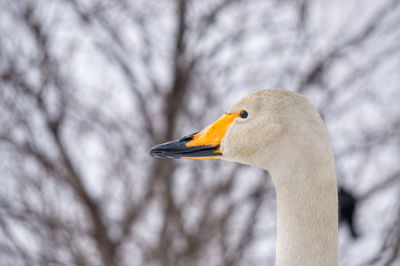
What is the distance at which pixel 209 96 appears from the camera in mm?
3953

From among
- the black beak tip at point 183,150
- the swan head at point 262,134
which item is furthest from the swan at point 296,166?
the black beak tip at point 183,150

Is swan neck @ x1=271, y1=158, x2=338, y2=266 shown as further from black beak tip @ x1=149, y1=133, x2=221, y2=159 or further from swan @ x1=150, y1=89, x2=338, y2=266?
black beak tip @ x1=149, y1=133, x2=221, y2=159

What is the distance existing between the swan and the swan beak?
0.08m

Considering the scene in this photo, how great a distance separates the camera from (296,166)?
3.76 feet

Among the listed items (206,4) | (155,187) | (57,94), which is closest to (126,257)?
(155,187)

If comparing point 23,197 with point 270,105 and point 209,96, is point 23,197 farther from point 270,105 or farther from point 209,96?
point 270,105

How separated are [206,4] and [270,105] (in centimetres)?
285

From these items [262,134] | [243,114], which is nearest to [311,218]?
[262,134]

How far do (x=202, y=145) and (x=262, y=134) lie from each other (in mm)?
230

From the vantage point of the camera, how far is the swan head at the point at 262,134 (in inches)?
45.5

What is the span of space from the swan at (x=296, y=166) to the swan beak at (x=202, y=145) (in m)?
0.08

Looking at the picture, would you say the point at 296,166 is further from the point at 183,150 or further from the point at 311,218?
the point at 183,150

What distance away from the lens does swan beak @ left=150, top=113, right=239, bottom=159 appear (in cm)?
135

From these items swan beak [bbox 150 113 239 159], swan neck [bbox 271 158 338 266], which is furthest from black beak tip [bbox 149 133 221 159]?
swan neck [bbox 271 158 338 266]
